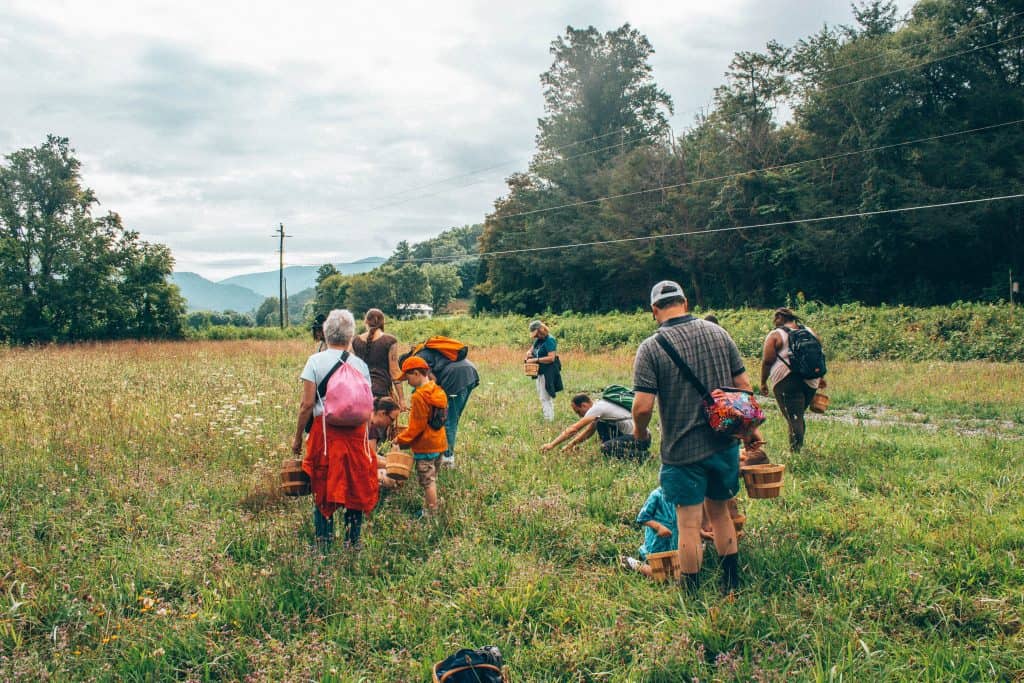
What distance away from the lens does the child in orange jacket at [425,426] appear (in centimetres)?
525

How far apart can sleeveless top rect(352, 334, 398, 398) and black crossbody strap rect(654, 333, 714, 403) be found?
388 cm

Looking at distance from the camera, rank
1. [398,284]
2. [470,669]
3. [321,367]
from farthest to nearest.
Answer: [398,284] < [321,367] < [470,669]

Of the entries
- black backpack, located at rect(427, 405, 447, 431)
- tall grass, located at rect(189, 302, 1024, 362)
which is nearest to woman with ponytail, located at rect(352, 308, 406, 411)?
black backpack, located at rect(427, 405, 447, 431)

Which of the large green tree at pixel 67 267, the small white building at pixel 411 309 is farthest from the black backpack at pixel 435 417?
the small white building at pixel 411 309

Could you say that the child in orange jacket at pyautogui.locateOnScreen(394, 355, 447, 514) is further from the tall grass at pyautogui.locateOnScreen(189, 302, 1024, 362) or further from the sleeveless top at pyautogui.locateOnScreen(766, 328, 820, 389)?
the tall grass at pyautogui.locateOnScreen(189, 302, 1024, 362)

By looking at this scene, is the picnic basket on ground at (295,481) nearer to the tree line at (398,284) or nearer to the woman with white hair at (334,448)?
the woman with white hair at (334,448)

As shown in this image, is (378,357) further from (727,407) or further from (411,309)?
(411,309)

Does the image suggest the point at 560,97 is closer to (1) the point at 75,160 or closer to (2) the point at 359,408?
(1) the point at 75,160

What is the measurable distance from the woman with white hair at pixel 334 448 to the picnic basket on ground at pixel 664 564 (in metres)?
2.02

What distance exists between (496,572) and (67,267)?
139ft

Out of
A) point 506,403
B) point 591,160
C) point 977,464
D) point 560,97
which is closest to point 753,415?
point 977,464

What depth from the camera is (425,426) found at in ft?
17.4

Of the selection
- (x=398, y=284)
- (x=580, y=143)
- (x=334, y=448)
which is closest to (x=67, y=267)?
(x=580, y=143)

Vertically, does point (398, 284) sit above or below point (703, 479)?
above
